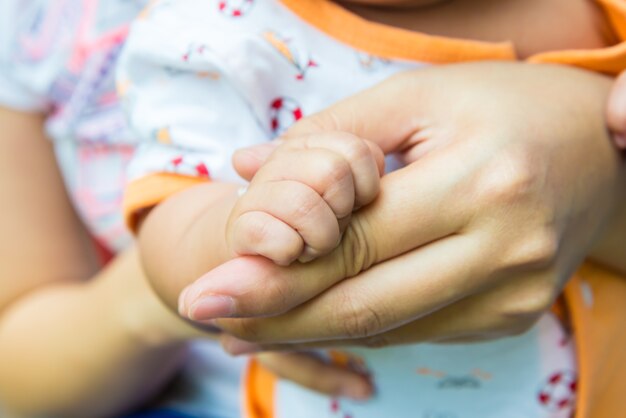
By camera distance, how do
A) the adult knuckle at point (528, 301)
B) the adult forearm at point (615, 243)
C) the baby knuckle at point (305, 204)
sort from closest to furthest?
the baby knuckle at point (305, 204)
the adult knuckle at point (528, 301)
the adult forearm at point (615, 243)

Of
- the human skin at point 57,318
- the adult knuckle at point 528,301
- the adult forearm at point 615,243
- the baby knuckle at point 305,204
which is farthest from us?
the human skin at point 57,318

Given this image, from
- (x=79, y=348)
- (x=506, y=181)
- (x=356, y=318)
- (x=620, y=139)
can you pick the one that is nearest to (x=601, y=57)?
(x=620, y=139)

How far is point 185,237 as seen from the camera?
50 cm

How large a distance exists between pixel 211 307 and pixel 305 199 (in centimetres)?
8

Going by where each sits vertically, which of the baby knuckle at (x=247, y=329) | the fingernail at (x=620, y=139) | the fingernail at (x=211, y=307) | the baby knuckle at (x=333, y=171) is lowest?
the baby knuckle at (x=247, y=329)

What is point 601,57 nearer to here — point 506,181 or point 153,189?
point 506,181

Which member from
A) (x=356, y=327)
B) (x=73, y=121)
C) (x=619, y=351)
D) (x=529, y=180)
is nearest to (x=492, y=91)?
(x=529, y=180)

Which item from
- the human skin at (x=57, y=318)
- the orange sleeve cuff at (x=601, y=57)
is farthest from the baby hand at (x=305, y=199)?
the human skin at (x=57, y=318)

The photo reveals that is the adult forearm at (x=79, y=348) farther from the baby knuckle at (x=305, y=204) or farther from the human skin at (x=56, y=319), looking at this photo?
the baby knuckle at (x=305, y=204)

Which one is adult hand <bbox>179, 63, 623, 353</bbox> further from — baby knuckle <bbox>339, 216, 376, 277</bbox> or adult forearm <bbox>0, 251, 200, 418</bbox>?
adult forearm <bbox>0, 251, 200, 418</bbox>

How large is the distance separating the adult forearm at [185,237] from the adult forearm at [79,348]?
289 millimetres

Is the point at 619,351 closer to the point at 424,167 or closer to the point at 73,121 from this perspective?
the point at 424,167

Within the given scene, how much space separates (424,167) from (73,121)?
Answer: 60 centimetres

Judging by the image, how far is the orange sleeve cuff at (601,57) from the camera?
0.58m
